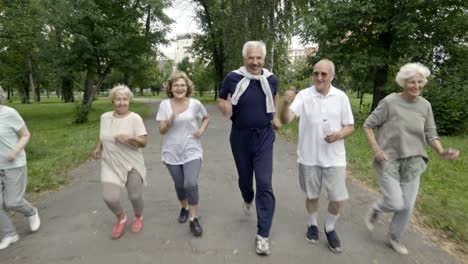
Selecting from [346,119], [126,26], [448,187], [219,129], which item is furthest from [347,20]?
[346,119]

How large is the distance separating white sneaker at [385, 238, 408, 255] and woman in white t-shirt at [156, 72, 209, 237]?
80.6 inches

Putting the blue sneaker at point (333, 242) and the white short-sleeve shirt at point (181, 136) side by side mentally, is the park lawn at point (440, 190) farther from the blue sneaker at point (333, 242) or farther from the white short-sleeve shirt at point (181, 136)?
the white short-sleeve shirt at point (181, 136)

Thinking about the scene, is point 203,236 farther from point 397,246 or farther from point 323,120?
point 397,246

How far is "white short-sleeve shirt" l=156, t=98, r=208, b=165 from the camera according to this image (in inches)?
139

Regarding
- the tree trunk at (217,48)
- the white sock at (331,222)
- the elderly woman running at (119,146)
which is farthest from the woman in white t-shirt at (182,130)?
the tree trunk at (217,48)

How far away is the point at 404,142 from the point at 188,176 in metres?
2.24

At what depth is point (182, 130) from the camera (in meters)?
3.55

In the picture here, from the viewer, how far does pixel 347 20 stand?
1326 cm

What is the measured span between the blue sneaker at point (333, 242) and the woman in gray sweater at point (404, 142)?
1.97ft

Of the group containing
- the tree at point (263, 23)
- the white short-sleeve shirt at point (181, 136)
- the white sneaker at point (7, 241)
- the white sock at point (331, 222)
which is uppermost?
the tree at point (263, 23)

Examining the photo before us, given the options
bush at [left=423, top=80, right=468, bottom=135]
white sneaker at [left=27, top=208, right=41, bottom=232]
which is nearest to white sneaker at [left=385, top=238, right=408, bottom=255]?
white sneaker at [left=27, top=208, right=41, bottom=232]

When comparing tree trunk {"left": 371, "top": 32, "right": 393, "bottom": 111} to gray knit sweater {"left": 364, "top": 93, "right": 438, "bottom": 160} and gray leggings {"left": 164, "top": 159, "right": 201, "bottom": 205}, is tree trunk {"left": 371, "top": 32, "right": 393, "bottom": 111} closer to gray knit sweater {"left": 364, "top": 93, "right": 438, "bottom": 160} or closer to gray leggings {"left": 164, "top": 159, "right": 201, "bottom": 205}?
gray knit sweater {"left": 364, "top": 93, "right": 438, "bottom": 160}

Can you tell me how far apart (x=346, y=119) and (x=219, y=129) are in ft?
30.4

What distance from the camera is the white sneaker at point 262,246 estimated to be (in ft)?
10.6
